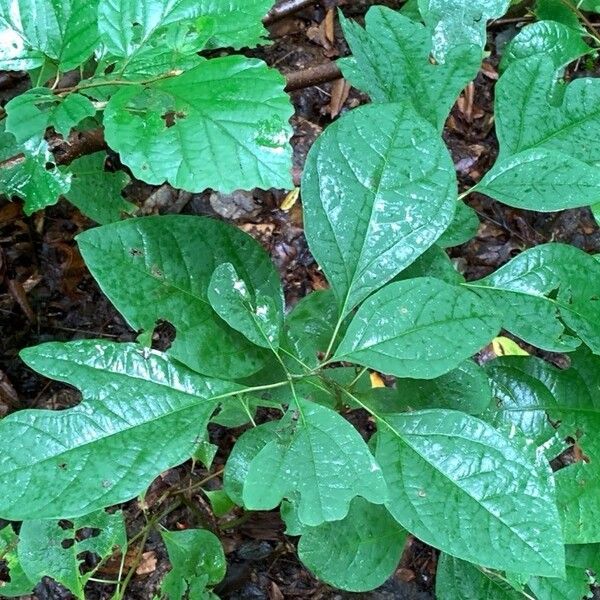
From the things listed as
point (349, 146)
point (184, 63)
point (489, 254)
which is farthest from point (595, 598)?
point (184, 63)

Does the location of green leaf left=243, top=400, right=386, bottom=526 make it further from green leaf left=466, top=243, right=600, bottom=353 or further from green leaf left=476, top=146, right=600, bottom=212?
green leaf left=476, top=146, right=600, bottom=212

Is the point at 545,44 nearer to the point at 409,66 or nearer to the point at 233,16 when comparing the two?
the point at 409,66

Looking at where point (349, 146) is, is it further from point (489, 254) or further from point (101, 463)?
point (489, 254)

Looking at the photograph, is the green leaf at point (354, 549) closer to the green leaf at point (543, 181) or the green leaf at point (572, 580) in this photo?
the green leaf at point (572, 580)

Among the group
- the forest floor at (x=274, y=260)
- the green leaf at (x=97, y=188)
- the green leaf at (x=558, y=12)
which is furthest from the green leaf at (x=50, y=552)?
the green leaf at (x=558, y=12)

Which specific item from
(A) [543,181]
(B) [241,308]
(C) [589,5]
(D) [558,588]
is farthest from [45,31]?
(C) [589,5]
